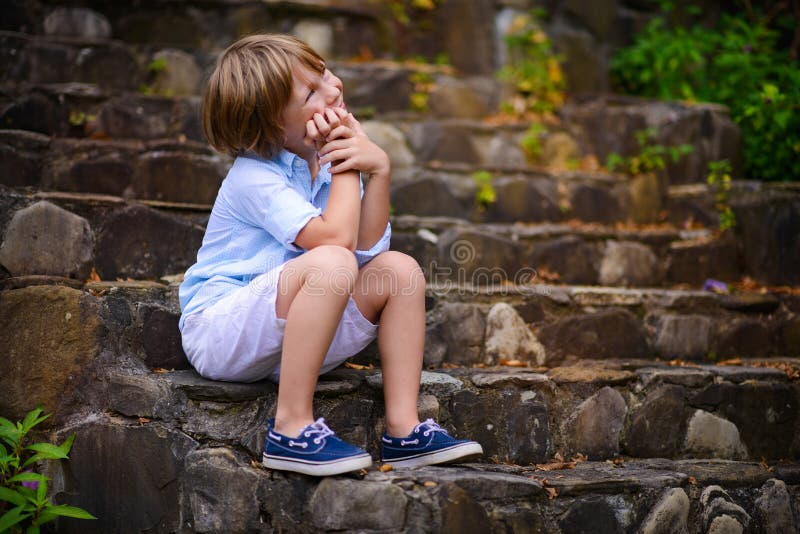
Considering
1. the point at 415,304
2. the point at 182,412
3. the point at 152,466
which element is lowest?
the point at 152,466

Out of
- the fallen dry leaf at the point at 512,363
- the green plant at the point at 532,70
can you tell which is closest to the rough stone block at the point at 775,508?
the fallen dry leaf at the point at 512,363

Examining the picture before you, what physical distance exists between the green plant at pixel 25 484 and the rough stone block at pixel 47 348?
3.0 inches

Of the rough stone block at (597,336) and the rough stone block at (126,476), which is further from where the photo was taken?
the rough stone block at (597,336)

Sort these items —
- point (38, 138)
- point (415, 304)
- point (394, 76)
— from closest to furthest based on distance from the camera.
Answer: point (415, 304)
point (38, 138)
point (394, 76)

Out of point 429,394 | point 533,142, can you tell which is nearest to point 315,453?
point 429,394

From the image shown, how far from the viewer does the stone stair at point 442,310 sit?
200cm

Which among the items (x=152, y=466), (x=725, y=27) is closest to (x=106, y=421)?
(x=152, y=466)

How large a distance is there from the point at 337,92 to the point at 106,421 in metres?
1.07

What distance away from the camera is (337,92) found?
2031mm

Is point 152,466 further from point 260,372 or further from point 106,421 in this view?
point 260,372

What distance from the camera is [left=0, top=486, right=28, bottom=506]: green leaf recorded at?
6.21ft

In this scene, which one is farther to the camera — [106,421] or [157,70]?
[157,70]

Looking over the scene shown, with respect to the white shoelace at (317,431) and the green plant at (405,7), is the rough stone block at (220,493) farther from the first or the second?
the green plant at (405,7)

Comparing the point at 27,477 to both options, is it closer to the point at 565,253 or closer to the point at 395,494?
the point at 395,494
